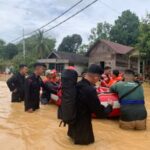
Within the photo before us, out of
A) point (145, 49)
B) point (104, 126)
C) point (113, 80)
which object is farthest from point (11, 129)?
point (145, 49)

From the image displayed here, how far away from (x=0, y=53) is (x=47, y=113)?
224ft

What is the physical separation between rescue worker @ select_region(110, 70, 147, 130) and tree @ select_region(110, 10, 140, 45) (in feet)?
166

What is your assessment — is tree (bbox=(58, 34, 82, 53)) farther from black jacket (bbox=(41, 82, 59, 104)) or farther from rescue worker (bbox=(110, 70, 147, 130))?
rescue worker (bbox=(110, 70, 147, 130))

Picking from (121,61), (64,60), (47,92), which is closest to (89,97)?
(47,92)

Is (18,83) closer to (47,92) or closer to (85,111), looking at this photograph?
(47,92)

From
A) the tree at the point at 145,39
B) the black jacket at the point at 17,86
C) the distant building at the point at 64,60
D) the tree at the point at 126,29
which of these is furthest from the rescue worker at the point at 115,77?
the tree at the point at 126,29

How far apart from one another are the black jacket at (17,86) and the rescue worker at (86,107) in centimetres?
581

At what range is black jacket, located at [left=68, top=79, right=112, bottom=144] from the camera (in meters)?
6.10

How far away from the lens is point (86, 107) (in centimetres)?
625

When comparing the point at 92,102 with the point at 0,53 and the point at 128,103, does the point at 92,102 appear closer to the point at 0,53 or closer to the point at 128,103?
the point at 128,103

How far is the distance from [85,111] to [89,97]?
348 millimetres

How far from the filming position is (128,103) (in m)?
7.90

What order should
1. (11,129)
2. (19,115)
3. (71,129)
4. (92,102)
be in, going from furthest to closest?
(19,115)
(11,129)
(71,129)
(92,102)

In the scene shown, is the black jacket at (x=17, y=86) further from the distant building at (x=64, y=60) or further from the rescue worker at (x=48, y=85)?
the distant building at (x=64, y=60)
